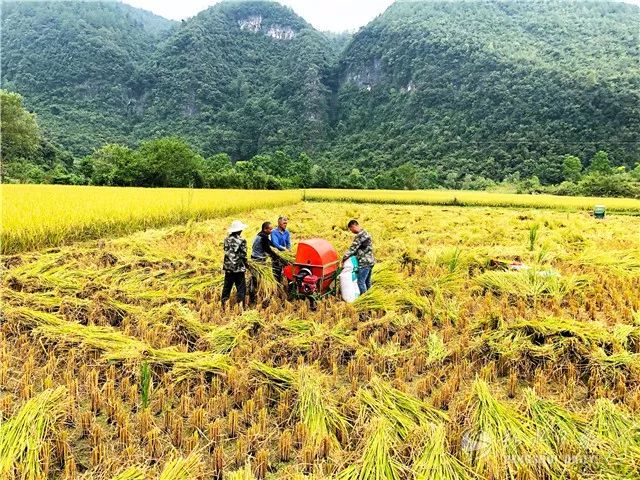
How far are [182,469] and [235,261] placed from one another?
9.56 feet

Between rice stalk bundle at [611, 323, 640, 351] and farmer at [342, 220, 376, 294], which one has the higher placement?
farmer at [342, 220, 376, 294]

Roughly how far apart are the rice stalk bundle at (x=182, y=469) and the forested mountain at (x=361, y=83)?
47841 millimetres

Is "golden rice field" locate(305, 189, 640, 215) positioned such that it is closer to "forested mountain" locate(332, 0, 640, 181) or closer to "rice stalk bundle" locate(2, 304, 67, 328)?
"forested mountain" locate(332, 0, 640, 181)

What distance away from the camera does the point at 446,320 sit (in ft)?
14.2

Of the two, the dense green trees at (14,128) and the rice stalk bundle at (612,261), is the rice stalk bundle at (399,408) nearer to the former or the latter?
the rice stalk bundle at (612,261)

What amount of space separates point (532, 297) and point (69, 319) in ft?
16.5

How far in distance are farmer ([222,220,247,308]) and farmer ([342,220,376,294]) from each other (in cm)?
117

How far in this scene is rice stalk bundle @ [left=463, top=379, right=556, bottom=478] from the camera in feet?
6.86

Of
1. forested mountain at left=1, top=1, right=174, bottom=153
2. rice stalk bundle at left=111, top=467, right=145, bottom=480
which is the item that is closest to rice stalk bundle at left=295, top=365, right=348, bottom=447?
rice stalk bundle at left=111, top=467, right=145, bottom=480

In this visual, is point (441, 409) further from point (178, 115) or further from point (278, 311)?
point (178, 115)

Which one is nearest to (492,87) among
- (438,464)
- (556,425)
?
(556,425)

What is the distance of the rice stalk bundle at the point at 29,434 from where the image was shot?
2031 mm

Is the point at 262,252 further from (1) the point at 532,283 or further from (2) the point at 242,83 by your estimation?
(2) the point at 242,83

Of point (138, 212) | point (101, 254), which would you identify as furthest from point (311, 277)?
point (138, 212)
